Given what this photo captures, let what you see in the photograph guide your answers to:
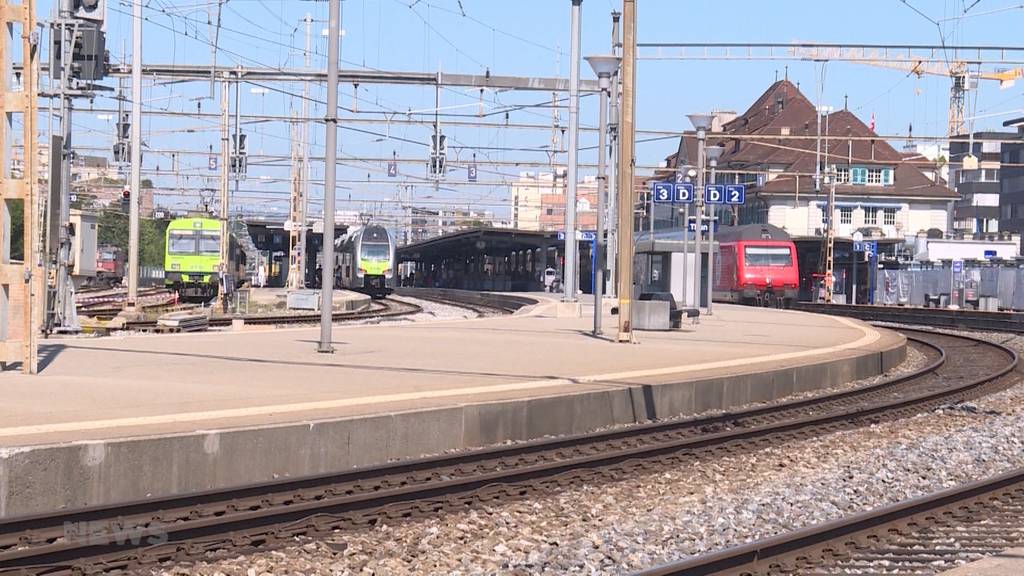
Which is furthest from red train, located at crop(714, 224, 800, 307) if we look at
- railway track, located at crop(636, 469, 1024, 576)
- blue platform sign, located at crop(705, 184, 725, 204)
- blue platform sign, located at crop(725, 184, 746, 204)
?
railway track, located at crop(636, 469, 1024, 576)

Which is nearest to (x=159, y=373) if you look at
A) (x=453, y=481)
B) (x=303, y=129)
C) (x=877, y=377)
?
(x=453, y=481)

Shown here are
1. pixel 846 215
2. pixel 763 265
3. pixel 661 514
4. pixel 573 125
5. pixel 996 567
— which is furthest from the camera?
pixel 846 215

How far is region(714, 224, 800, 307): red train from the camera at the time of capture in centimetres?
4975

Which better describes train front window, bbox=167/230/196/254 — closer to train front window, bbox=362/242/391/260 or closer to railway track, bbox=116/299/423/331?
train front window, bbox=362/242/391/260

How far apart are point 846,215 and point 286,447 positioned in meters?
83.1

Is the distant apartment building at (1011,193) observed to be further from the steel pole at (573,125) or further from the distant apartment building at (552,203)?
the steel pole at (573,125)

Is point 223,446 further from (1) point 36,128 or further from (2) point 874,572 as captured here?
(1) point 36,128

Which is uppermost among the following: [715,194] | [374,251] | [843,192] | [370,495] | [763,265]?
[843,192]

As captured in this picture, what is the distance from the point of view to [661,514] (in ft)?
29.0

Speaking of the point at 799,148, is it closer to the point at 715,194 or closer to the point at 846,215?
the point at 846,215

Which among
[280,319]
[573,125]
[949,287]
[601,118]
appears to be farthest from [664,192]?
[949,287]

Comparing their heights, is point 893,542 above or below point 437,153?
below

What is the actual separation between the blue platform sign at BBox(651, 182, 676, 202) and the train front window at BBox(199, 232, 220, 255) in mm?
22037

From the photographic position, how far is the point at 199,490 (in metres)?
8.62
